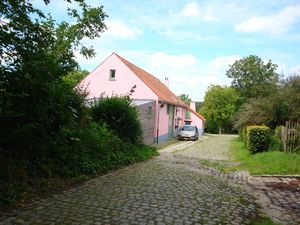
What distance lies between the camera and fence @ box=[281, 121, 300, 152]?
15.4 metres

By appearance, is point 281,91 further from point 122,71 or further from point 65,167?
point 65,167

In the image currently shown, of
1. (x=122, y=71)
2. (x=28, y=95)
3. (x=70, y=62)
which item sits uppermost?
(x=122, y=71)

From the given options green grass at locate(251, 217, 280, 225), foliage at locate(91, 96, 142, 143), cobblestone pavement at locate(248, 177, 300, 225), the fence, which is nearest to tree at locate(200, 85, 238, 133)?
the fence

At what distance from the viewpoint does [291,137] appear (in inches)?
611

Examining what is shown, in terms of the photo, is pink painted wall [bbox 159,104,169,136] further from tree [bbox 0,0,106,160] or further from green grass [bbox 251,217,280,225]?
green grass [bbox 251,217,280,225]

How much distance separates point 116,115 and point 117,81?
14249mm

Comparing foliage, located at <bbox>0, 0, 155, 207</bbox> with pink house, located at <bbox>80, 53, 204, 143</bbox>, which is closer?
foliage, located at <bbox>0, 0, 155, 207</bbox>

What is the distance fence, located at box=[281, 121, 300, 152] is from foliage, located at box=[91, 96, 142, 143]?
719 centimetres

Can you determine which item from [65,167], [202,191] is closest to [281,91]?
[202,191]

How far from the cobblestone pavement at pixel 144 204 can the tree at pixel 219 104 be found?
56125 mm

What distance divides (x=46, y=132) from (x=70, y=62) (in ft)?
6.62

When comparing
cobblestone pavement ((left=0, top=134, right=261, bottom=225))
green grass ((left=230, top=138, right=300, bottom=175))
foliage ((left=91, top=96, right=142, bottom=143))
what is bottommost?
cobblestone pavement ((left=0, top=134, right=261, bottom=225))

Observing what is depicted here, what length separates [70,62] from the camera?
30.6ft

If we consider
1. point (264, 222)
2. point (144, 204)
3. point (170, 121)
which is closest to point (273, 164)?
point (264, 222)
